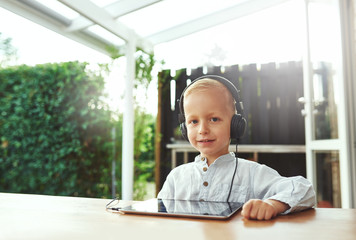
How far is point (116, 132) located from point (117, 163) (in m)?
0.43

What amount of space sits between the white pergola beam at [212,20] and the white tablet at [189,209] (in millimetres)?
3580

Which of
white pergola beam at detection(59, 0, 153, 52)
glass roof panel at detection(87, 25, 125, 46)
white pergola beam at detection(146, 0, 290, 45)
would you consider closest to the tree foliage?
glass roof panel at detection(87, 25, 125, 46)

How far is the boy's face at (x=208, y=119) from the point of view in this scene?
107 cm

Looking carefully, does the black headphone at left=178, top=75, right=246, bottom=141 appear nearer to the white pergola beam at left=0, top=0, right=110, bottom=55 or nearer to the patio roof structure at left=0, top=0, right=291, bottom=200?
the patio roof structure at left=0, top=0, right=291, bottom=200

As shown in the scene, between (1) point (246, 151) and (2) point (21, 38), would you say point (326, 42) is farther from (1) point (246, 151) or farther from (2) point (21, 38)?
(2) point (21, 38)

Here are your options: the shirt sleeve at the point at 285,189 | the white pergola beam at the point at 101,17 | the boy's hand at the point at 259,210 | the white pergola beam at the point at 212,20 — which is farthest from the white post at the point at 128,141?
the boy's hand at the point at 259,210

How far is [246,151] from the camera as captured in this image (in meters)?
3.97

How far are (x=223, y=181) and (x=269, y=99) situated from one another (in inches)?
138

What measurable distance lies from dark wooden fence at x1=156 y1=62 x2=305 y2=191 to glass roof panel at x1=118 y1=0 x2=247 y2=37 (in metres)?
0.72

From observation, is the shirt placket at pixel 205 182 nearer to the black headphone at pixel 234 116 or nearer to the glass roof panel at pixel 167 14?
the black headphone at pixel 234 116

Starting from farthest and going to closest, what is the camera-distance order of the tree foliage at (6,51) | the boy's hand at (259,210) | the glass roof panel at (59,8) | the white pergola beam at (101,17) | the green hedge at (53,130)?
the green hedge at (53,130) < the tree foliage at (6,51) < the glass roof panel at (59,8) < the white pergola beam at (101,17) < the boy's hand at (259,210)

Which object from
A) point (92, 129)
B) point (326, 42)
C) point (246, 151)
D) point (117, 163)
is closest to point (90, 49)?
point (92, 129)

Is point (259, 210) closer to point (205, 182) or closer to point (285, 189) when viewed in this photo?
point (285, 189)

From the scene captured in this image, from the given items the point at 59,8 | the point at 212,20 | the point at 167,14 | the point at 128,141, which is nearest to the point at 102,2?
the point at 59,8
